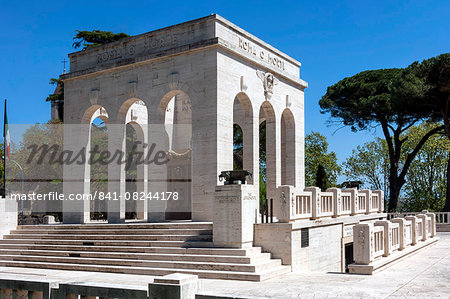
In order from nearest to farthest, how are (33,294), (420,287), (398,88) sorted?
(33,294)
(420,287)
(398,88)

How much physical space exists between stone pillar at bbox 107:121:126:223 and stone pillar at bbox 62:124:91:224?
174 centimetres

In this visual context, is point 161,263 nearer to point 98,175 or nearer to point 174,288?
point 174,288

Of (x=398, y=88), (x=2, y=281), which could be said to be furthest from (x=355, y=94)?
(x=2, y=281)

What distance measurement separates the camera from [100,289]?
21.0 ft

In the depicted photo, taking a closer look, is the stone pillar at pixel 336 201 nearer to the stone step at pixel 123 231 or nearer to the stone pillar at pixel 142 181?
the stone step at pixel 123 231

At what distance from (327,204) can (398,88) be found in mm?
21704

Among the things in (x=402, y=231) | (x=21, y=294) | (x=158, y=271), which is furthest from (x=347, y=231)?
(x=21, y=294)

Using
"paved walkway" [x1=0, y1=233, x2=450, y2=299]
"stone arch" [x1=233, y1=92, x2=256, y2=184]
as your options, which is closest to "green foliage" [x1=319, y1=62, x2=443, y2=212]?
Answer: "stone arch" [x1=233, y1=92, x2=256, y2=184]

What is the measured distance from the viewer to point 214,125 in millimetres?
19094

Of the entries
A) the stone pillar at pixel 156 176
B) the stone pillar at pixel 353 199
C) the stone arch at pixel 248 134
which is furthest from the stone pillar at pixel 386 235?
the stone pillar at pixel 156 176

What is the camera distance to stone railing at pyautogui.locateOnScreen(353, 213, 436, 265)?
13898 mm

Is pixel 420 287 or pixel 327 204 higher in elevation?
pixel 327 204

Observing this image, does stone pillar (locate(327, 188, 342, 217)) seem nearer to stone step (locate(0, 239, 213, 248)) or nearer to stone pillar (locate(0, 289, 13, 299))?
stone step (locate(0, 239, 213, 248))

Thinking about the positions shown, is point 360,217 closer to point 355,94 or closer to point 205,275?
point 205,275
